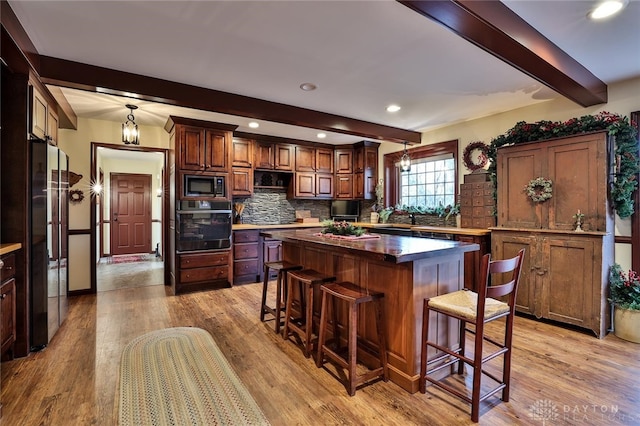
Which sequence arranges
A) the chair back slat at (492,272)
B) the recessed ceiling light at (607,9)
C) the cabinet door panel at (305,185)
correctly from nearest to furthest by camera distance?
the chair back slat at (492,272) → the recessed ceiling light at (607,9) → the cabinet door panel at (305,185)

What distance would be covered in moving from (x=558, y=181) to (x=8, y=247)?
4.85 meters

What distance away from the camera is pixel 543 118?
3689 mm

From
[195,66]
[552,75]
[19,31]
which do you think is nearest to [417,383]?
[552,75]

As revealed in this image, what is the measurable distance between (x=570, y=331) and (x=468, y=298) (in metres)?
1.91

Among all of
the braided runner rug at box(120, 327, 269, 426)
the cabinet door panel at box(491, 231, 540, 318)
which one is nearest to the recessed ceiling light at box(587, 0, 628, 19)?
the cabinet door panel at box(491, 231, 540, 318)

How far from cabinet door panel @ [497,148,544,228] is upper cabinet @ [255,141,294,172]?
134 inches

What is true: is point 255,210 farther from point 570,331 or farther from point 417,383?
point 570,331

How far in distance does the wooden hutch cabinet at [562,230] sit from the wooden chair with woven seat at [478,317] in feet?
5.28

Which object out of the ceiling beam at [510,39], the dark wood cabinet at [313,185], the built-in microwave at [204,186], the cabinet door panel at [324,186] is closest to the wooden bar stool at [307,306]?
the ceiling beam at [510,39]

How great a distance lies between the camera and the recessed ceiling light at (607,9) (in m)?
1.96

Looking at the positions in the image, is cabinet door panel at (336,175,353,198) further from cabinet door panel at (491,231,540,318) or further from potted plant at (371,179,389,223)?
cabinet door panel at (491,231,540,318)

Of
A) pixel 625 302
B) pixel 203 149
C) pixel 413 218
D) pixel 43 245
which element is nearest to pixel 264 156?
pixel 203 149

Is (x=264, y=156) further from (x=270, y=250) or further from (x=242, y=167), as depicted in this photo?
(x=270, y=250)

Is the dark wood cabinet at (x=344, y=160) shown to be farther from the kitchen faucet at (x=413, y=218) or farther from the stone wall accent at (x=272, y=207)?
the kitchen faucet at (x=413, y=218)
